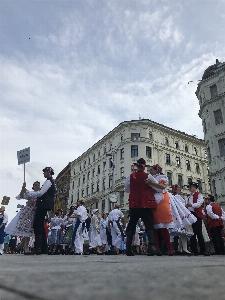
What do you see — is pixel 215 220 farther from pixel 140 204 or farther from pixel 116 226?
pixel 116 226

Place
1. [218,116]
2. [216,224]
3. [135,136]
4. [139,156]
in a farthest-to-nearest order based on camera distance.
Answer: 1. [135,136]
2. [139,156]
3. [218,116]
4. [216,224]

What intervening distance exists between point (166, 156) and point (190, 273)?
42066 mm

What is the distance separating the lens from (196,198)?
6.04m

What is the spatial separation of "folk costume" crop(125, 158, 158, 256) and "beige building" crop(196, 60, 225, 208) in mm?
23449

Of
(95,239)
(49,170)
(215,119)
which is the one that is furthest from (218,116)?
(49,170)

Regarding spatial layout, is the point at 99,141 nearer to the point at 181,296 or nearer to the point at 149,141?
the point at 149,141

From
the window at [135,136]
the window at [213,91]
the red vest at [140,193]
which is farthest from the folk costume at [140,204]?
the window at [135,136]

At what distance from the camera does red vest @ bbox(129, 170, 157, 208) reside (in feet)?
14.7

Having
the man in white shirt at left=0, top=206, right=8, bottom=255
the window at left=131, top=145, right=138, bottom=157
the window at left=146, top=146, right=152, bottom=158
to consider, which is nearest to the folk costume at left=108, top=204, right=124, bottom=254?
the man in white shirt at left=0, top=206, right=8, bottom=255

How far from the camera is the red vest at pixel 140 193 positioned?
449cm

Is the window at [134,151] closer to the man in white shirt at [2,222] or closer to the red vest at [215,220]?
the man in white shirt at [2,222]

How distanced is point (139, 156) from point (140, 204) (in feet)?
115

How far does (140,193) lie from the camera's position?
4.56 m

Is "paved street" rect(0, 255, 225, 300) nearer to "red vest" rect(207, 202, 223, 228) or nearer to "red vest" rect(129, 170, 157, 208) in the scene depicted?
"red vest" rect(129, 170, 157, 208)
